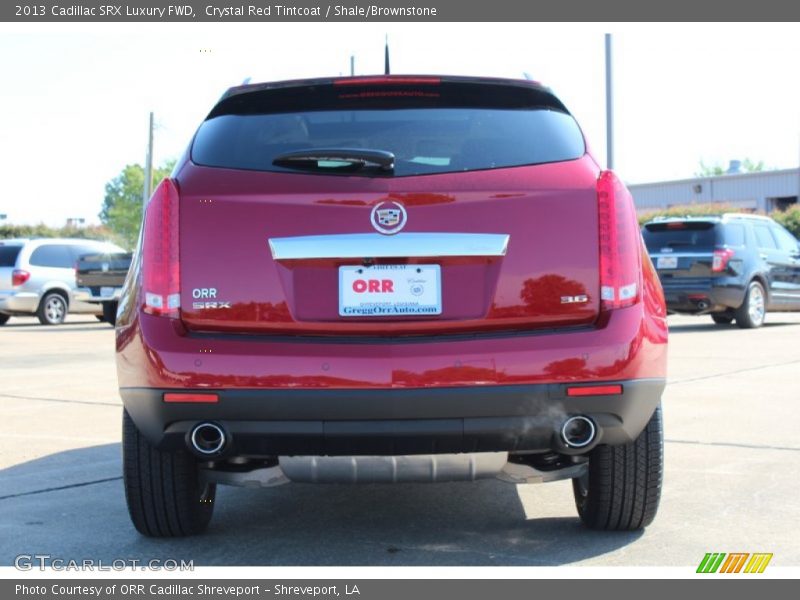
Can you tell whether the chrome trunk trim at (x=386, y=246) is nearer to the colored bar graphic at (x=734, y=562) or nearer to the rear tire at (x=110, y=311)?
the colored bar graphic at (x=734, y=562)

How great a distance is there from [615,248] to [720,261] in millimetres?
13095

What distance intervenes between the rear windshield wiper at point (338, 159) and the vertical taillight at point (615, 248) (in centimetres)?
73

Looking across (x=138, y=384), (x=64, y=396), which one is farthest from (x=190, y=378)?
(x=64, y=396)

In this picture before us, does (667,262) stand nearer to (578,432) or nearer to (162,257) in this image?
(578,432)

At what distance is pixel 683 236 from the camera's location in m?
→ 16.5

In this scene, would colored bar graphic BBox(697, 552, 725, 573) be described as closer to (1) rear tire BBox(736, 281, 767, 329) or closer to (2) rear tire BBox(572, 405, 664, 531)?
(2) rear tire BBox(572, 405, 664, 531)

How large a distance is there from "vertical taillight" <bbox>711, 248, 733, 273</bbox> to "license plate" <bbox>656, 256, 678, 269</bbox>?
1.72ft

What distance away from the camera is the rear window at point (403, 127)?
387 centimetres

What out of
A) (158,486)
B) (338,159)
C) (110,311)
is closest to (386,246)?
(338,159)

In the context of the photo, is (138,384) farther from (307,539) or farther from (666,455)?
(666,455)

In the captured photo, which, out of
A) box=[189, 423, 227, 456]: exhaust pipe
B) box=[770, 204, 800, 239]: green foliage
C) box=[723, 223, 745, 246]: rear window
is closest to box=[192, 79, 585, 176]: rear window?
box=[189, 423, 227, 456]: exhaust pipe

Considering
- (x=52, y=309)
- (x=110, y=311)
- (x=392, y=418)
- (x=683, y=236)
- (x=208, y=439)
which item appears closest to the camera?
(x=392, y=418)

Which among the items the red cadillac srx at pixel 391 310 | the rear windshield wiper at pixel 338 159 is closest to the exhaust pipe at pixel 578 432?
the red cadillac srx at pixel 391 310

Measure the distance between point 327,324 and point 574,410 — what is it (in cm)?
85
